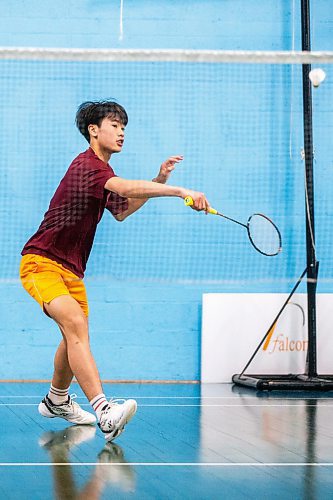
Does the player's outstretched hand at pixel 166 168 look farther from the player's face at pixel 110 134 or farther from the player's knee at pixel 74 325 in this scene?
the player's knee at pixel 74 325

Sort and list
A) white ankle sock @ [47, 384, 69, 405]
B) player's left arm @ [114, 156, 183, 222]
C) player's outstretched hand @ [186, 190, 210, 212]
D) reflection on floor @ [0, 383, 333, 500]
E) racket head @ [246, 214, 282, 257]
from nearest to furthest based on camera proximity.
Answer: reflection on floor @ [0, 383, 333, 500] < player's outstretched hand @ [186, 190, 210, 212] < player's left arm @ [114, 156, 183, 222] < white ankle sock @ [47, 384, 69, 405] < racket head @ [246, 214, 282, 257]

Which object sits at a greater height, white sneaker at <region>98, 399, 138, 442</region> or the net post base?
the net post base

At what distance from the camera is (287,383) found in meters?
7.39

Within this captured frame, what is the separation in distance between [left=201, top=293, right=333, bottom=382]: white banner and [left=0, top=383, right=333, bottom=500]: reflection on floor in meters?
1.61

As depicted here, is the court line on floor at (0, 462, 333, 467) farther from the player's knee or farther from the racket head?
the racket head

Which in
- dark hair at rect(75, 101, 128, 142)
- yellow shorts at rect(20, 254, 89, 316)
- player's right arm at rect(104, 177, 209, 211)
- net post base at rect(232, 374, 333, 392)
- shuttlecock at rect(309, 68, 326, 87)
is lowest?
net post base at rect(232, 374, 333, 392)

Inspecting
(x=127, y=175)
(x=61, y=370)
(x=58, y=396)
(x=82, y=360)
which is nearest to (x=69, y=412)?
(x=58, y=396)

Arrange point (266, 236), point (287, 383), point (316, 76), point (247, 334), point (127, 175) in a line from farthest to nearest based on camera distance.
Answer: point (127, 175) → point (247, 334) → point (316, 76) → point (287, 383) → point (266, 236)

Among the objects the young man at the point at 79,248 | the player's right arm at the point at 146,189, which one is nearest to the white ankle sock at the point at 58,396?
the young man at the point at 79,248

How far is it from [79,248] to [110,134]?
61 centimetres

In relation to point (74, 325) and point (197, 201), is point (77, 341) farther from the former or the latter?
point (197, 201)

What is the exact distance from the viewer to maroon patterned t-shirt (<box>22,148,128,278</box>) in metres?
4.78

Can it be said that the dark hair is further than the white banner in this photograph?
No

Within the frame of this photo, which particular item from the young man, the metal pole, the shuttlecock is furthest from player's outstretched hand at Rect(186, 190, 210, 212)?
the shuttlecock
